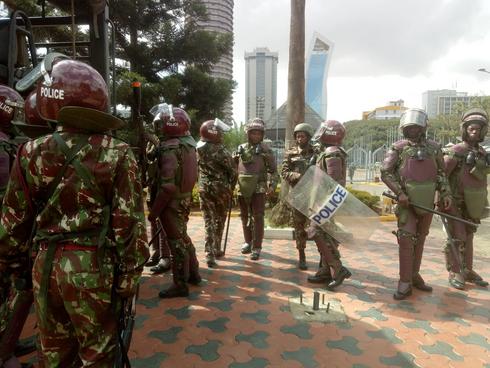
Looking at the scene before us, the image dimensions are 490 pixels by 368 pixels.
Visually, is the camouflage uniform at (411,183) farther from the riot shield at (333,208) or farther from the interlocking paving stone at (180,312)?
the interlocking paving stone at (180,312)

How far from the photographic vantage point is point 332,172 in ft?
14.9

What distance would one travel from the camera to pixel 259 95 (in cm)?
3928

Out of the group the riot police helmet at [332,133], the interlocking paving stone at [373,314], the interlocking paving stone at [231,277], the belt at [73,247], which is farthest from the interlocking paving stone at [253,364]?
the riot police helmet at [332,133]

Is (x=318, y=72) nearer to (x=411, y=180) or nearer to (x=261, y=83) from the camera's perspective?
(x=411, y=180)

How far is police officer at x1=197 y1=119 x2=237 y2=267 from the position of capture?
5512mm

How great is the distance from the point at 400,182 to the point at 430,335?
1701 mm

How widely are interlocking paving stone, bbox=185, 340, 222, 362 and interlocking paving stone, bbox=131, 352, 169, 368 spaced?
0.21m

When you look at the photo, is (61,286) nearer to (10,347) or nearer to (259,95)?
(10,347)

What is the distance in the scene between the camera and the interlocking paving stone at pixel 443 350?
10.5 feet

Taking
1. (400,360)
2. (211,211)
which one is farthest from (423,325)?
(211,211)

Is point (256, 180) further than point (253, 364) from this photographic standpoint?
Yes

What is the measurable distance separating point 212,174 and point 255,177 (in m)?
0.71

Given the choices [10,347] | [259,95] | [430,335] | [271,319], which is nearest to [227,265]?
[271,319]

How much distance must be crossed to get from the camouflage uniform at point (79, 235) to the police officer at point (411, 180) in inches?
131
